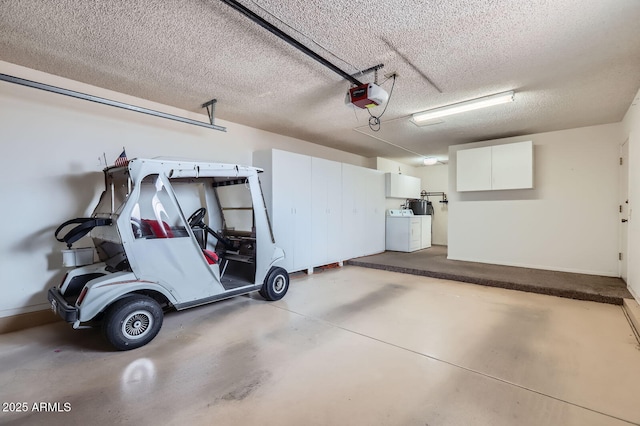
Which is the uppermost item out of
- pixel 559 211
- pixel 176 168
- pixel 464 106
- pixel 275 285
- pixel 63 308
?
pixel 464 106

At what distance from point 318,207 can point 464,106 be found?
286 centimetres

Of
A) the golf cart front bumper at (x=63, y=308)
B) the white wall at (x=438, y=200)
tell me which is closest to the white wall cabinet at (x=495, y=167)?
the white wall at (x=438, y=200)

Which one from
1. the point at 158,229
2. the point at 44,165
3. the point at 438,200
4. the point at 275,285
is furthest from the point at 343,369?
the point at 438,200

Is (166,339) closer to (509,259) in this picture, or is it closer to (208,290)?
(208,290)

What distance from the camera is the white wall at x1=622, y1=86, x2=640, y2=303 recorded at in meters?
3.25

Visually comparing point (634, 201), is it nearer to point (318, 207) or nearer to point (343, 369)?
point (343, 369)

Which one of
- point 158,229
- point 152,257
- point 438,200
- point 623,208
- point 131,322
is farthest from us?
point 438,200

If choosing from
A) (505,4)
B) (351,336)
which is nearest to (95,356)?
(351,336)

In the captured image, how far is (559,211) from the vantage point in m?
4.92

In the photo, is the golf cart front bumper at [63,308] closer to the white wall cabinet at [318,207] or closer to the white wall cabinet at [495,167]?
the white wall cabinet at [318,207]

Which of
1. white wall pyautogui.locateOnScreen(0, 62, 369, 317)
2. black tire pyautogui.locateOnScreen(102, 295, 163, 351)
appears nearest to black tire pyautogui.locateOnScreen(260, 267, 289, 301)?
black tire pyautogui.locateOnScreen(102, 295, 163, 351)

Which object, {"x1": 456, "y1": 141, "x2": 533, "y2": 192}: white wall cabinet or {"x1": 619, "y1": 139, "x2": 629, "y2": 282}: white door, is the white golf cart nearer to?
{"x1": 456, "y1": 141, "x2": 533, "y2": 192}: white wall cabinet

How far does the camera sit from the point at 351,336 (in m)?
2.66

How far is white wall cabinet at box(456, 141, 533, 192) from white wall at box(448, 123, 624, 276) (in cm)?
36
